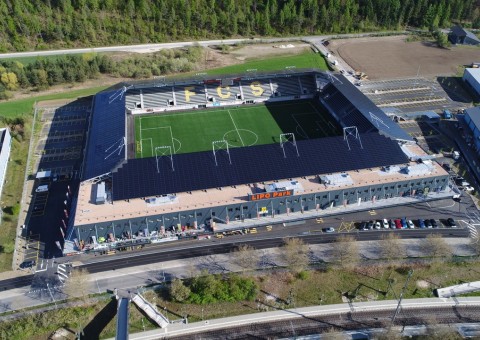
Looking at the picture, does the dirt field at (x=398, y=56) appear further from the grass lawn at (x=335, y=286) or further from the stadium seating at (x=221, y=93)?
the grass lawn at (x=335, y=286)

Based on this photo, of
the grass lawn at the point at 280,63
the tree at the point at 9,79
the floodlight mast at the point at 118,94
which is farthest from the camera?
the grass lawn at the point at 280,63

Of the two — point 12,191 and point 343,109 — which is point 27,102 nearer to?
point 12,191

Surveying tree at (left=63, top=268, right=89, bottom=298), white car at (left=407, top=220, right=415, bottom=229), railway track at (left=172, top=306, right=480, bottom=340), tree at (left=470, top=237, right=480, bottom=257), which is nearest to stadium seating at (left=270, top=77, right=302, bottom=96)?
white car at (left=407, top=220, right=415, bottom=229)

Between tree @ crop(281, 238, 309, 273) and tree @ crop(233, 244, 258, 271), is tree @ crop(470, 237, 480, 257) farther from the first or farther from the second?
tree @ crop(233, 244, 258, 271)

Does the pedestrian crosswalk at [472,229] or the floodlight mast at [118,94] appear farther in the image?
the floodlight mast at [118,94]

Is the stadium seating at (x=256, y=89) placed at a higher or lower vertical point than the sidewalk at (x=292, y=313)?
higher

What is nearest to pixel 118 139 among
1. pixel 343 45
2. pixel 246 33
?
pixel 246 33

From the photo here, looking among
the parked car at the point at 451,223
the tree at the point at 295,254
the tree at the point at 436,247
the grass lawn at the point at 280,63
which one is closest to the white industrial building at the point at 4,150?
the tree at the point at 295,254

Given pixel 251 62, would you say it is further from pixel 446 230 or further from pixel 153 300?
pixel 153 300
